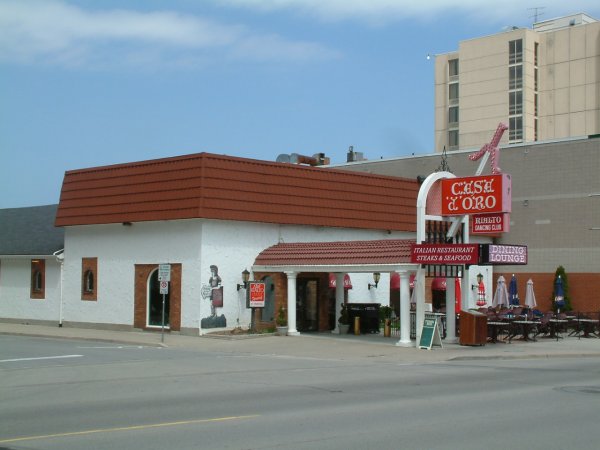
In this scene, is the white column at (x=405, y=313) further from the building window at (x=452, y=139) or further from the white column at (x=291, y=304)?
the building window at (x=452, y=139)

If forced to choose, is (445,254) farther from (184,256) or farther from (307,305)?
(184,256)

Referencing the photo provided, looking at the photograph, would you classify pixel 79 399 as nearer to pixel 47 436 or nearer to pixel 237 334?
pixel 47 436

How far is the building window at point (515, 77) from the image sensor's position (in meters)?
78.6

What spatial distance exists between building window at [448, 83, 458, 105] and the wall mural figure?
59655 mm

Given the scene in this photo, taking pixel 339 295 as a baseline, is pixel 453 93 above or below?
above

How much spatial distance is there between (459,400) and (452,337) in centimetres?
1364

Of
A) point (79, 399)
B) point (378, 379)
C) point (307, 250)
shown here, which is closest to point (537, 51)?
point (307, 250)

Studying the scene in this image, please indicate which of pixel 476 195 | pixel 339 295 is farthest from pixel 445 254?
pixel 339 295

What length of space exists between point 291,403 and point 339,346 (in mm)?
13004

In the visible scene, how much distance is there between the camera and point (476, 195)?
2545cm

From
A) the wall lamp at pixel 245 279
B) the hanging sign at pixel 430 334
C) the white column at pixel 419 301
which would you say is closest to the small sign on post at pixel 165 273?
the wall lamp at pixel 245 279

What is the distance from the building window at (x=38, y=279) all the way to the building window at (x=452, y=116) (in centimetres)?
5737

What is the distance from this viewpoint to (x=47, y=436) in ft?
34.2

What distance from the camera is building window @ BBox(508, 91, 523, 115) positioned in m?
79.4
